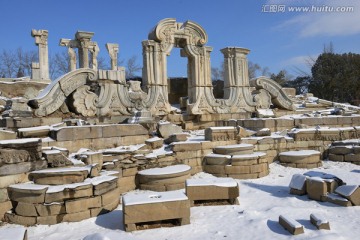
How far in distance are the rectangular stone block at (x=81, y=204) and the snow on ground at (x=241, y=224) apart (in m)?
0.21

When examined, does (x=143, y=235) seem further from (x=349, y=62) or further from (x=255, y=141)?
(x=349, y=62)

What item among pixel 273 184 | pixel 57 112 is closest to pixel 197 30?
pixel 57 112

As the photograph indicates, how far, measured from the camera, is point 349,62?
26.7 m

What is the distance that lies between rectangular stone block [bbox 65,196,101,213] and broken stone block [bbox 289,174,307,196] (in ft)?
12.4

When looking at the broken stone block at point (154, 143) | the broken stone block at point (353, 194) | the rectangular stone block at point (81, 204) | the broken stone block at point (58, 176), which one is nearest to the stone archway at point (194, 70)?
the broken stone block at point (154, 143)

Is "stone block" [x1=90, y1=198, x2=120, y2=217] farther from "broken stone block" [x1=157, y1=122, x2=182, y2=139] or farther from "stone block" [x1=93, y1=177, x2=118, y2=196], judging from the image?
"broken stone block" [x1=157, y1=122, x2=182, y2=139]

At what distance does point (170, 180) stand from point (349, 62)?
26208mm

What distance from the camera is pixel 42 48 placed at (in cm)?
1912

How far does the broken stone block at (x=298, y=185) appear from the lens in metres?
5.96

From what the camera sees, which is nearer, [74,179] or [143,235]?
[143,235]

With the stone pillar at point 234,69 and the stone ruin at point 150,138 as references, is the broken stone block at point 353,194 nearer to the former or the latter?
the stone ruin at point 150,138

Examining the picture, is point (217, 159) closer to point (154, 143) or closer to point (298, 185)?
point (154, 143)

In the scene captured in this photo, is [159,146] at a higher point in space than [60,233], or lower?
higher

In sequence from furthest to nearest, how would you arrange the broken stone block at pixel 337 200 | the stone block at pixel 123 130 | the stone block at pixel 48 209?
the stone block at pixel 123 130, the broken stone block at pixel 337 200, the stone block at pixel 48 209
